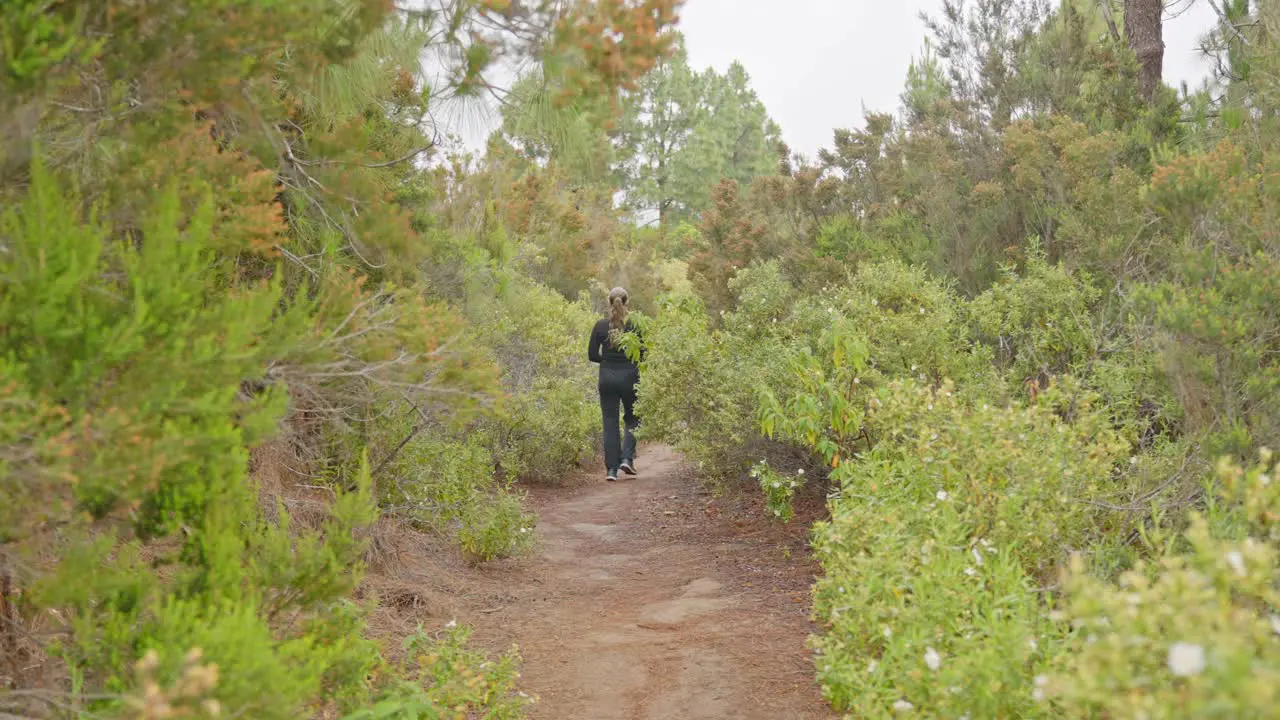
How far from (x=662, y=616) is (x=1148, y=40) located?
24.2ft

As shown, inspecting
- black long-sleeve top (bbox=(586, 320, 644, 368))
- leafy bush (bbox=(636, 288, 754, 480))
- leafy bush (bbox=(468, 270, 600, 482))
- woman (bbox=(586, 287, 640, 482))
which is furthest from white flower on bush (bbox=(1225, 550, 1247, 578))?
black long-sleeve top (bbox=(586, 320, 644, 368))

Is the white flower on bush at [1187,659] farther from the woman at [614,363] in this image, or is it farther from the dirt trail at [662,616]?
the woman at [614,363]

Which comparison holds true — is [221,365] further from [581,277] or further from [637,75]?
[581,277]

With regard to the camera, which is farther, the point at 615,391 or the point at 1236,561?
the point at 615,391

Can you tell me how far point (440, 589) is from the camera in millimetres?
6090

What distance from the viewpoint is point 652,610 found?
18.8 ft

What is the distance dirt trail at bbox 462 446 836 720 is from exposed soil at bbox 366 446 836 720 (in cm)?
1

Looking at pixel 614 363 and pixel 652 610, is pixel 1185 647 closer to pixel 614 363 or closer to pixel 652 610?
pixel 652 610

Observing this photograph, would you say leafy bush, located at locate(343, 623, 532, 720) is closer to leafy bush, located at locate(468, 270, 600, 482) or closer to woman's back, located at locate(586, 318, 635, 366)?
Result: leafy bush, located at locate(468, 270, 600, 482)

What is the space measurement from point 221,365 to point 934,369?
5769 millimetres

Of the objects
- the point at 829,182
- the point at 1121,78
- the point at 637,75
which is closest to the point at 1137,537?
the point at 637,75

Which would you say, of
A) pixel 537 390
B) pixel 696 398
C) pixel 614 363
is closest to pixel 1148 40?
pixel 696 398

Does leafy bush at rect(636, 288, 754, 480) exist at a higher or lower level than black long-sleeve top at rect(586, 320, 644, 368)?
lower

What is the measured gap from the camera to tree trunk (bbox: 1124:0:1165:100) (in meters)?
9.02
